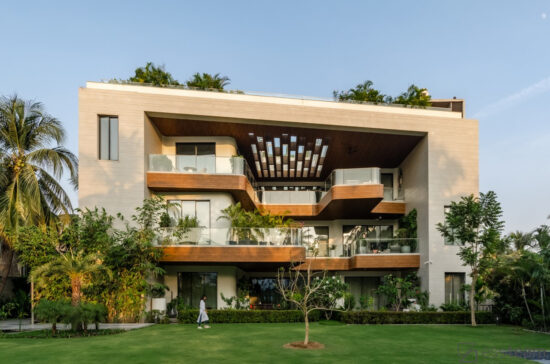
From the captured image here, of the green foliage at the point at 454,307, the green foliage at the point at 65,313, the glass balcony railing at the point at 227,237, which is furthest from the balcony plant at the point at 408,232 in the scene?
the green foliage at the point at 65,313

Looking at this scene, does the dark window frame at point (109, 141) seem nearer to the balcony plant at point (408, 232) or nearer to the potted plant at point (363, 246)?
the potted plant at point (363, 246)

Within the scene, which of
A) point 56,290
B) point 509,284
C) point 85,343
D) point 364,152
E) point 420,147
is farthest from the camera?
point 364,152

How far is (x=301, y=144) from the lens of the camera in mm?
26391

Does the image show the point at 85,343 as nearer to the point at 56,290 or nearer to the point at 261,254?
the point at 56,290

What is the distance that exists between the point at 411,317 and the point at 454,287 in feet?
14.0

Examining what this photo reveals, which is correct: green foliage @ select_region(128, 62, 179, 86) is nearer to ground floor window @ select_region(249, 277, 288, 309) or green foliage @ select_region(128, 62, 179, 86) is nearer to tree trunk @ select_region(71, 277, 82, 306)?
ground floor window @ select_region(249, 277, 288, 309)

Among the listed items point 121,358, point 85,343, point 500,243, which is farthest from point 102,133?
point 500,243

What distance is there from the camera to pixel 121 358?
1118 cm

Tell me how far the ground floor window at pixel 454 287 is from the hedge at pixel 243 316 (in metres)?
7.98

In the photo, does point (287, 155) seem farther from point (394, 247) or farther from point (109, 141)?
point (109, 141)

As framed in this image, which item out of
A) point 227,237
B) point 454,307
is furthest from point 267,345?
point 454,307

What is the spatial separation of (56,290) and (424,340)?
15069mm

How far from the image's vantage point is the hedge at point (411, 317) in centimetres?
2027

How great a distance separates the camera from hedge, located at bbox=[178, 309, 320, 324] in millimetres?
20188
